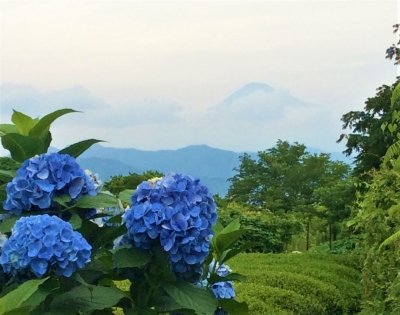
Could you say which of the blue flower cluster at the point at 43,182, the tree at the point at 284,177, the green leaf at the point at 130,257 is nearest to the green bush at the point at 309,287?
the green leaf at the point at 130,257

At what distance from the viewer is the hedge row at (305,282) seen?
15.5 feet

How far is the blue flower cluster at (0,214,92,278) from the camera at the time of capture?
4.30 feet

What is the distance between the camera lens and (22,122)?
5.24 feet

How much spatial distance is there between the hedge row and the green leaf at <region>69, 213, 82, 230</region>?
119 inches

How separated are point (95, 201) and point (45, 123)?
0.28m

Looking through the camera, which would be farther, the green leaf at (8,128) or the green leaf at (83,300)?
the green leaf at (8,128)

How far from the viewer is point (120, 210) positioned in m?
1.66

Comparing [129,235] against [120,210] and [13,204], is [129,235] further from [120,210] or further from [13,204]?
[13,204]

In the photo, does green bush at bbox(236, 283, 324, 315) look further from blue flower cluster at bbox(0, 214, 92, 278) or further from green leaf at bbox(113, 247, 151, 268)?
blue flower cluster at bbox(0, 214, 92, 278)

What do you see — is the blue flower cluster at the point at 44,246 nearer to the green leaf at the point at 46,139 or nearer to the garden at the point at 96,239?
the garden at the point at 96,239

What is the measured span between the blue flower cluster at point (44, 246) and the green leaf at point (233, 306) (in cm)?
49

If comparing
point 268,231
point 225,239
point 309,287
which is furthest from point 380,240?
point 268,231

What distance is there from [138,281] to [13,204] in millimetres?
372

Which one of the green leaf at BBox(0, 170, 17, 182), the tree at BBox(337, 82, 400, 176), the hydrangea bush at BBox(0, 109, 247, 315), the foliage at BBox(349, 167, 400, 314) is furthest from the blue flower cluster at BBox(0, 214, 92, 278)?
the tree at BBox(337, 82, 400, 176)
